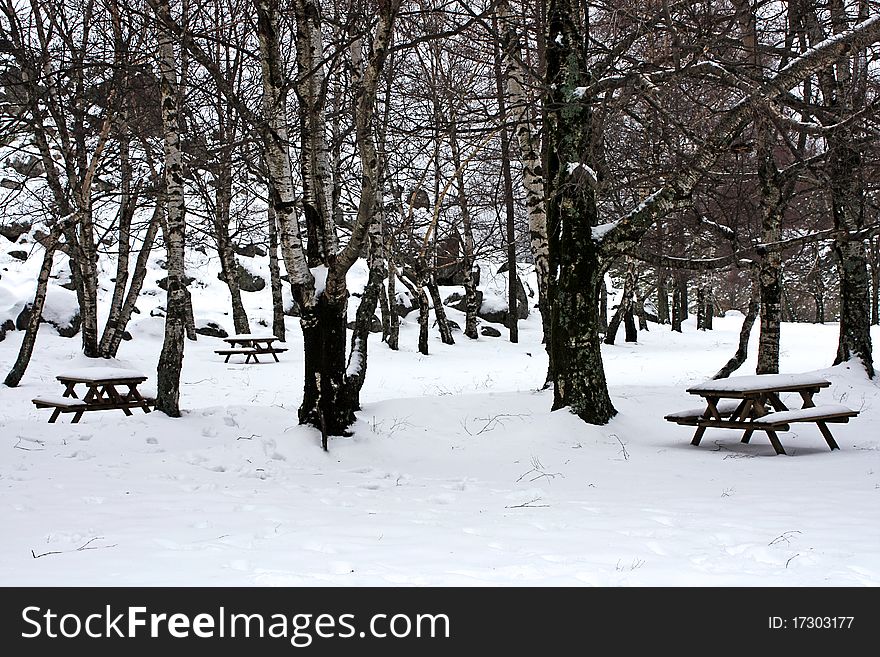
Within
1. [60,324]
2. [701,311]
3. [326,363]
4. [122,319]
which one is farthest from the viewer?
[701,311]

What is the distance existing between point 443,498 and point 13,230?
24.6 metres

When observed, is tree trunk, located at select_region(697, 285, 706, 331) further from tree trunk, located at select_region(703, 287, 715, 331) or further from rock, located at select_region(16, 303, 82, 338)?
rock, located at select_region(16, 303, 82, 338)

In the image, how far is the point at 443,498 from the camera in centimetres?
612

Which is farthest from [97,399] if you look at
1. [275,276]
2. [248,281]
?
[248,281]

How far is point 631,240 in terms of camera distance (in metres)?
9.06

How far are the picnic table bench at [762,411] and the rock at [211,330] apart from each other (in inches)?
735

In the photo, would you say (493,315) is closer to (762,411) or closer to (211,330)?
(211,330)

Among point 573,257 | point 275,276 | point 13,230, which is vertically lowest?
point 573,257

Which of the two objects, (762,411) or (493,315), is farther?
(493,315)

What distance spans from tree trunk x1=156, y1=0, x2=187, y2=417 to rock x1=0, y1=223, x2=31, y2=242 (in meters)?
18.8

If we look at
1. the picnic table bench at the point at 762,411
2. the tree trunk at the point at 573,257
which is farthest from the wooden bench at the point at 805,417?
the tree trunk at the point at 573,257

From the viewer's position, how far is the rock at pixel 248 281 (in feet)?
96.7
